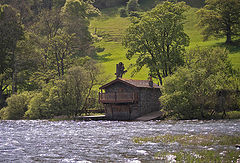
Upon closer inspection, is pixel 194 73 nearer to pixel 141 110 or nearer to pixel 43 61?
pixel 141 110

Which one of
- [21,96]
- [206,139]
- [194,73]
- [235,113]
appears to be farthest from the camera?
[21,96]

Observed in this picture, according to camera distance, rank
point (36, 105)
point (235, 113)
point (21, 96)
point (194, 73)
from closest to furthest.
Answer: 1. point (235, 113)
2. point (194, 73)
3. point (36, 105)
4. point (21, 96)

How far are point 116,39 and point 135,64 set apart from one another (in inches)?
1934

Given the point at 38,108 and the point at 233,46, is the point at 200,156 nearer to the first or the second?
the point at 38,108

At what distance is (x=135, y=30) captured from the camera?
180ft

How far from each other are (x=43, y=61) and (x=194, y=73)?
34794mm

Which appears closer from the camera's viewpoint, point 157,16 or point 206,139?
point 206,139

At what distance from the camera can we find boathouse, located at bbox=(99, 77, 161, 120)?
43.4m

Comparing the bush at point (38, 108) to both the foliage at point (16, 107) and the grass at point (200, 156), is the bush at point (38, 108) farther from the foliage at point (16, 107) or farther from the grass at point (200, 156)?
the grass at point (200, 156)

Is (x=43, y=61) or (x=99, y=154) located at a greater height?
(x=43, y=61)

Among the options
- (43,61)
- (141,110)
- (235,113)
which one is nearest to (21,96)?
(43,61)

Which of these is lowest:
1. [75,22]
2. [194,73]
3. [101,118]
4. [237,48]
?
[101,118]

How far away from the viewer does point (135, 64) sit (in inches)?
2175

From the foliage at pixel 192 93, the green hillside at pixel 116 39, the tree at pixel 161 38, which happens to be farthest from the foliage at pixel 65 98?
the foliage at pixel 192 93
